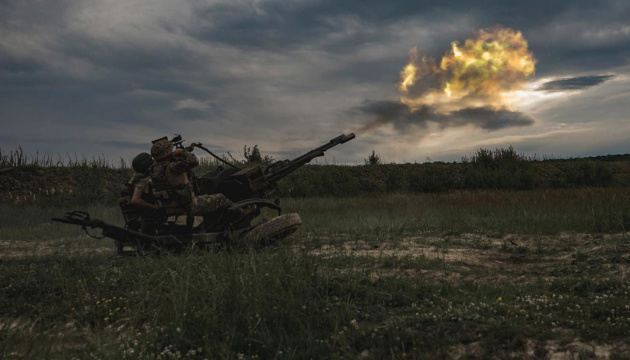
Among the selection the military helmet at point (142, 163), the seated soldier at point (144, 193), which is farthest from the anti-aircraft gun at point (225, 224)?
the military helmet at point (142, 163)

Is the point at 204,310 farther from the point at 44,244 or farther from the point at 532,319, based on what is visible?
the point at 44,244

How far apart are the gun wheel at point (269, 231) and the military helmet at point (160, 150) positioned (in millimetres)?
2125

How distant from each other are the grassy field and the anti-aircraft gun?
736mm

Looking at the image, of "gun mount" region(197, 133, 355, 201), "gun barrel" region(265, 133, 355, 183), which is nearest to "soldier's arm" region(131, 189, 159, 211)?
"gun mount" region(197, 133, 355, 201)

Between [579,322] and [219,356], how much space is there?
142 inches

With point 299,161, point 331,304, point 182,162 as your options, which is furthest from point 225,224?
point 331,304

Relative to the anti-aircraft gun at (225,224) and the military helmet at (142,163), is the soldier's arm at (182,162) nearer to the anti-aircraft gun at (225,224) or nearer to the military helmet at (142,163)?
the anti-aircraft gun at (225,224)

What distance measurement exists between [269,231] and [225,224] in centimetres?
92

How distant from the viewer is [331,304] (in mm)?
5535

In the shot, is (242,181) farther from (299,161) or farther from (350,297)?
(350,297)

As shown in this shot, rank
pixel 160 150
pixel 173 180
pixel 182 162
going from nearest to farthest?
pixel 182 162 < pixel 173 180 < pixel 160 150

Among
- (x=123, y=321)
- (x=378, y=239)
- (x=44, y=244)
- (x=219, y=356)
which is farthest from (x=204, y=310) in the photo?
(x=44, y=244)

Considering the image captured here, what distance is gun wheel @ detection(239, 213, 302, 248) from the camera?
31.8 ft

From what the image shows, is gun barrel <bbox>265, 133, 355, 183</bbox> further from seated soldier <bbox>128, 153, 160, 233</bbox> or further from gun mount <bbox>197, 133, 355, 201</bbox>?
seated soldier <bbox>128, 153, 160, 233</bbox>
